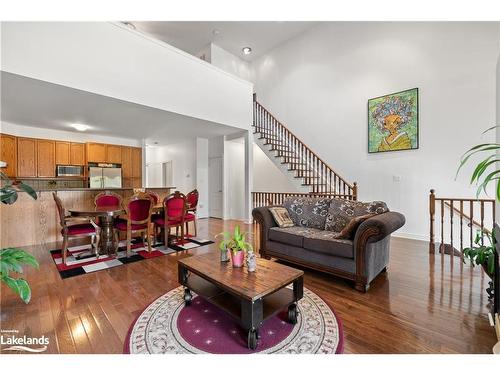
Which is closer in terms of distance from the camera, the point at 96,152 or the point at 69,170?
the point at 69,170

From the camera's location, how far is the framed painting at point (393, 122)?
15.2 ft

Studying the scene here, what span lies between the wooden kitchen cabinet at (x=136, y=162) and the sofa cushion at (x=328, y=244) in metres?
5.79

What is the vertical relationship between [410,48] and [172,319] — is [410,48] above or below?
above

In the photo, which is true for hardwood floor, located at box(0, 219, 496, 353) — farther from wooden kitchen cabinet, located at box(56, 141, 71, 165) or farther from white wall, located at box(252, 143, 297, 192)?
white wall, located at box(252, 143, 297, 192)

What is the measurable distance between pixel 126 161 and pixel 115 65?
3503 mm

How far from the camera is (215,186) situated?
288 inches

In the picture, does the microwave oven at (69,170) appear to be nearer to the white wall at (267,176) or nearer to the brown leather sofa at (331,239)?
the white wall at (267,176)

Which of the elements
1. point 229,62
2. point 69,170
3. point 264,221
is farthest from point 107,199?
point 229,62

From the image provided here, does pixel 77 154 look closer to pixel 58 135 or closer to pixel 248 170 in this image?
pixel 58 135

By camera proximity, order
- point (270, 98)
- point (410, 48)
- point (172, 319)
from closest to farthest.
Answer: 1. point (172, 319)
2. point (410, 48)
3. point (270, 98)

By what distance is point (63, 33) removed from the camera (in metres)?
3.12

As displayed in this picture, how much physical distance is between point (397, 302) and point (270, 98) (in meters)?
6.98
